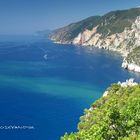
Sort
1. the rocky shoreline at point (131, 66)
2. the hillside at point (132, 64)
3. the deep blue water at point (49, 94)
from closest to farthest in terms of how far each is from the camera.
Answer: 1. the deep blue water at point (49, 94)
2. the rocky shoreline at point (131, 66)
3. the hillside at point (132, 64)

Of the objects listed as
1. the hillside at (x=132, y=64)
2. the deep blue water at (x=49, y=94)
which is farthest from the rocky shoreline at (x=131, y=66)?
the deep blue water at (x=49, y=94)

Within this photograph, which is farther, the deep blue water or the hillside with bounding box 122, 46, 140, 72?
the hillside with bounding box 122, 46, 140, 72

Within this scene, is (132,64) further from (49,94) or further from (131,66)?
(49,94)

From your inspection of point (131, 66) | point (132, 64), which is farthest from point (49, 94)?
point (132, 64)

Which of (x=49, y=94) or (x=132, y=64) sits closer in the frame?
(x=49, y=94)

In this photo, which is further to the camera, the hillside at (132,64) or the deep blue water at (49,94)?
the hillside at (132,64)

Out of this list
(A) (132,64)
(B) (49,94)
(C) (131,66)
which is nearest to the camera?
(B) (49,94)

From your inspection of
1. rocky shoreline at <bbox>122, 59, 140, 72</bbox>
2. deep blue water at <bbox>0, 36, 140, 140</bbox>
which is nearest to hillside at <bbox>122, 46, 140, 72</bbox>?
rocky shoreline at <bbox>122, 59, 140, 72</bbox>

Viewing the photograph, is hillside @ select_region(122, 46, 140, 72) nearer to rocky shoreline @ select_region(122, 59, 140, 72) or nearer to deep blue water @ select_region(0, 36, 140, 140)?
rocky shoreline @ select_region(122, 59, 140, 72)

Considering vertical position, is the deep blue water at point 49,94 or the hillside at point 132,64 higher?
the hillside at point 132,64

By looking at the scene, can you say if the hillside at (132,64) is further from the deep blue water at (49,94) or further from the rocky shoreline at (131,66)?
the deep blue water at (49,94)

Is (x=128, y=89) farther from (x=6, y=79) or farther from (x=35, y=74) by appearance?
(x=35, y=74)

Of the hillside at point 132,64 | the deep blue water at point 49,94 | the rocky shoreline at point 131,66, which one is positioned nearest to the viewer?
the deep blue water at point 49,94
